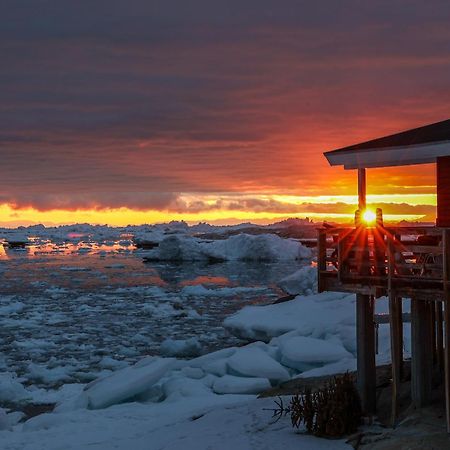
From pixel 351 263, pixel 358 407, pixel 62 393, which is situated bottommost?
pixel 62 393

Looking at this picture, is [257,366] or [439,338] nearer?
[439,338]

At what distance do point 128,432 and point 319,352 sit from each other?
7.27 m

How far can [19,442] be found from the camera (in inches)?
525

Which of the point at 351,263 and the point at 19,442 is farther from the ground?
the point at 351,263

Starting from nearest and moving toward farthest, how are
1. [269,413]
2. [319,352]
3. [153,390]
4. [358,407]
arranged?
[358,407]
[269,413]
[153,390]
[319,352]

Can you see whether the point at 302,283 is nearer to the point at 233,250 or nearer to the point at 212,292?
the point at 212,292

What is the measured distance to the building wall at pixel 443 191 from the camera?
11945 mm

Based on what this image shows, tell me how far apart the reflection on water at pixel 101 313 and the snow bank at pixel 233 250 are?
16834 mm

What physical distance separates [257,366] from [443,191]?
8.36 meters

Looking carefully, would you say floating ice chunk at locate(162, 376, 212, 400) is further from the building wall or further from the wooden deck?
the building wall

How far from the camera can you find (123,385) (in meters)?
16.5

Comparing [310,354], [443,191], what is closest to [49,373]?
[310,354]

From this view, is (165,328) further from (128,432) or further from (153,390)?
(128,432)

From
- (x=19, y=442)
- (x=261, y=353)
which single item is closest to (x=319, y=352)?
(x=261, y=353)
